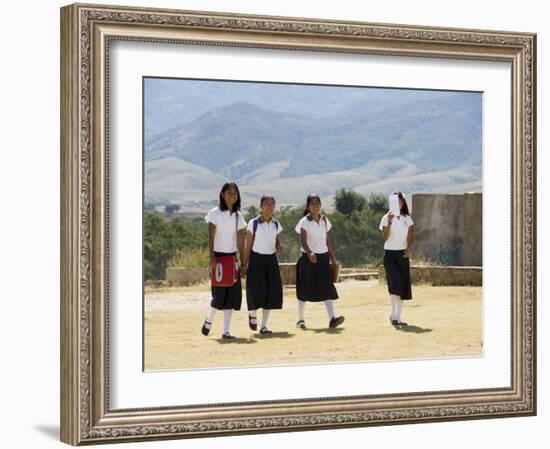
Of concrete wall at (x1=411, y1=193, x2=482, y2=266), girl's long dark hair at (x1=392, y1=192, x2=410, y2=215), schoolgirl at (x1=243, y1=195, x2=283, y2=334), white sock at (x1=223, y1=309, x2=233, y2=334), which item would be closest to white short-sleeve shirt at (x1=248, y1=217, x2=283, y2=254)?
schoolgirl at (x1=243, y1=195, x2=283, y2=334)

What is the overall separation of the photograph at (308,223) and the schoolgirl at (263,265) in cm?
1

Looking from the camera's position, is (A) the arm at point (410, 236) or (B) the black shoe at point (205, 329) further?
(A) the arm at point (410, 236)

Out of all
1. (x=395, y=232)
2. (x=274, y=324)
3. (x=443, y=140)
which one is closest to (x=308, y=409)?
(x=274, y=324)

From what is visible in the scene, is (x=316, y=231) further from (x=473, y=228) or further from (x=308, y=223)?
(x=473, y=228)

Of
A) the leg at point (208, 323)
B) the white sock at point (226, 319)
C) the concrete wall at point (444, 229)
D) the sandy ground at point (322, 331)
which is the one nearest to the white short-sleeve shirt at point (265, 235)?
the sandy ground at point (322, 331)

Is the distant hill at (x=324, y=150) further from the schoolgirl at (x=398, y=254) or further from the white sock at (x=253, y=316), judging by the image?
the white sock at (x=253, y=316)

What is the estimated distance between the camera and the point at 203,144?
31.9ft

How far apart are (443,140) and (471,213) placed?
0.62 m

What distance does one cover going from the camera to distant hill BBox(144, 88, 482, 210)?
9.62m

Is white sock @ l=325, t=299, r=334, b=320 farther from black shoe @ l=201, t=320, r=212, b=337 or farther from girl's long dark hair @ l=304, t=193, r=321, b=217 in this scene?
black shoe @ l=201, t=320, r=212, b=337

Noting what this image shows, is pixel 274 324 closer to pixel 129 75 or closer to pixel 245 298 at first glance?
pixel 245 298

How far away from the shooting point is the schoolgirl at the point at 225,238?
32.0 feet

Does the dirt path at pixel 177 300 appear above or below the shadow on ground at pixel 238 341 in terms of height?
above

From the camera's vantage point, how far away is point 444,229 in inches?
408
